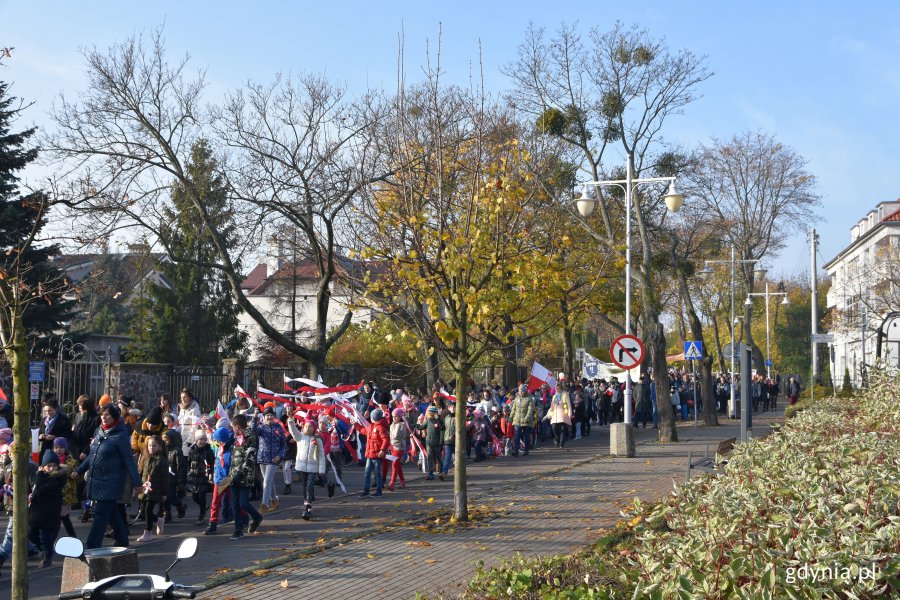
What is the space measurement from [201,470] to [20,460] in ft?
25.2

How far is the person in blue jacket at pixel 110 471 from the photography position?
36.4 feet

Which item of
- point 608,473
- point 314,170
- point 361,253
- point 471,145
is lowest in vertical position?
point 608,473

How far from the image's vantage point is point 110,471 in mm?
11188

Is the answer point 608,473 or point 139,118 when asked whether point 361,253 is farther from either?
point 139,118

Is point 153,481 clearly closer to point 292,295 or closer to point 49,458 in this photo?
point 49,458

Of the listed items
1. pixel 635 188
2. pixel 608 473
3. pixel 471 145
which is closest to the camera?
pixel 471 145

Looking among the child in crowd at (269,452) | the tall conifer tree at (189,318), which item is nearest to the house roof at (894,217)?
the tall conifer tree at (189,318)

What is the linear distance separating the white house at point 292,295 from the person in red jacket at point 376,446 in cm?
178

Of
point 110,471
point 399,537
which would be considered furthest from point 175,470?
point 399,537

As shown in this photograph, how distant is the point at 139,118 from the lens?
2417cm

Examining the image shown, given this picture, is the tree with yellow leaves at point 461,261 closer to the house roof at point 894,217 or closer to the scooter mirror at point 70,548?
the scooter mirror at point 70,548

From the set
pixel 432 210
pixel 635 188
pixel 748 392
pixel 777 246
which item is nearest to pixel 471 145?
pixel 432 210

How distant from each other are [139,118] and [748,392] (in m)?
16.5

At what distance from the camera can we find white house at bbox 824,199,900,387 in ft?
137
